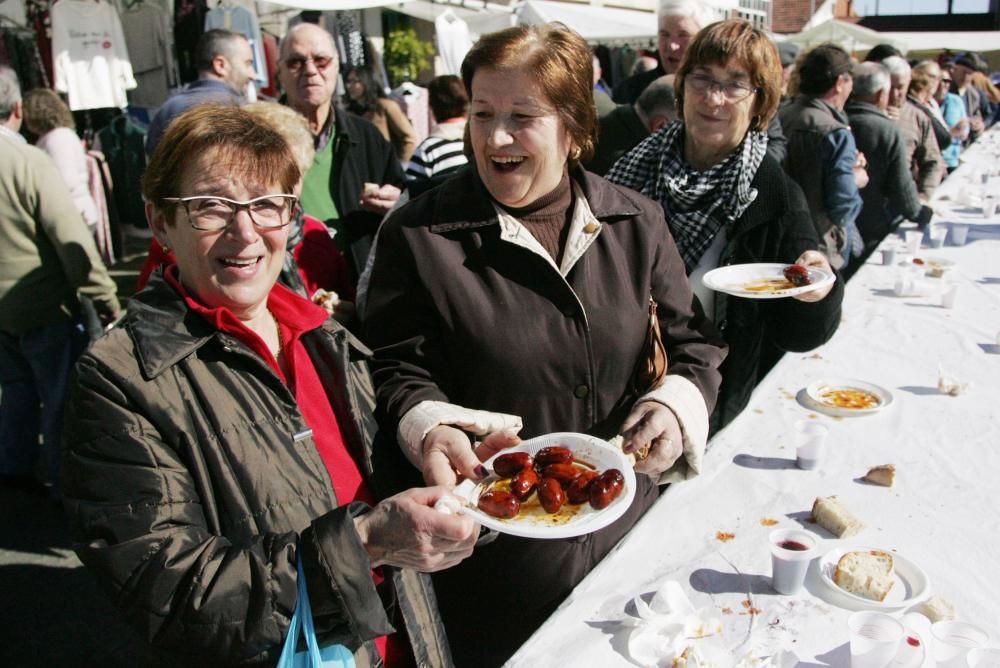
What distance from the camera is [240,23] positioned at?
6754 millimetres

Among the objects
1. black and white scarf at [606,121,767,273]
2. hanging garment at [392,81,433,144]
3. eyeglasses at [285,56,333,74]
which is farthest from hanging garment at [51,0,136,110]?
black and white scarf at [606,121,767,273]

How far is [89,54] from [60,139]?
133 centimetres

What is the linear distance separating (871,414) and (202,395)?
89.1 inches

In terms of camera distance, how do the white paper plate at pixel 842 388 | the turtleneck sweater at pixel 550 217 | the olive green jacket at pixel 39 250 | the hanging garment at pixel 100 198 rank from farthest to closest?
the hanging garment at pixel 100 198 → the olive green jacket at pixel 39 250 → the white paper plate at pixel 842 388 → the turtleneck sweater at pixel 550 217

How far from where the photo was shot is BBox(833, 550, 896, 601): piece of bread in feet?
5.61

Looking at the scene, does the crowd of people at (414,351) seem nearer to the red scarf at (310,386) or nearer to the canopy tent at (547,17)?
the red scarf at (310,386)

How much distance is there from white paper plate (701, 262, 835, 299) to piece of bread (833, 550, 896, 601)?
929 mm

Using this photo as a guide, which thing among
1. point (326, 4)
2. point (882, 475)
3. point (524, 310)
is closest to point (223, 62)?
point (326, 4)

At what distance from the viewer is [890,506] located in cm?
213

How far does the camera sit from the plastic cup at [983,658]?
56.9 inches

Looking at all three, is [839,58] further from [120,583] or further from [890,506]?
[120,583]

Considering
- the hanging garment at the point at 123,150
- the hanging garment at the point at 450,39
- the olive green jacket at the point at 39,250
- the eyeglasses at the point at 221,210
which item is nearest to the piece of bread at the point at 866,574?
the eyeglasses at the point at 221,210

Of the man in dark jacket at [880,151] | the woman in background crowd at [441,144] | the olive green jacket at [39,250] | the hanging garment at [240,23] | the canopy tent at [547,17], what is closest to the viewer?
the woman in background crowd at [441,144]

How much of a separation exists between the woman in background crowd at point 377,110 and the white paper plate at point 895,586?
5.98m
